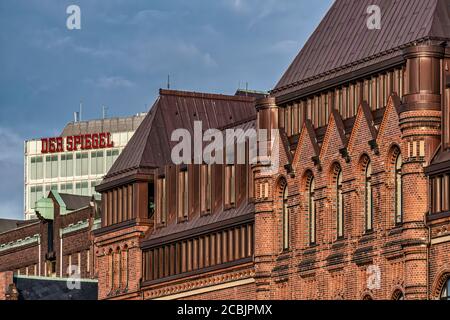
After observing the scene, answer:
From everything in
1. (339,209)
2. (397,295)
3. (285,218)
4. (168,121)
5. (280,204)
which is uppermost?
(168,121)

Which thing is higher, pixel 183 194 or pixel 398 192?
pixel 183 194

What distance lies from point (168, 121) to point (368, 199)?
3083 cm

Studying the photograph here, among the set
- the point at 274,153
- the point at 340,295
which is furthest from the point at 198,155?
the point at 340,295

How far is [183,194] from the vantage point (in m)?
120

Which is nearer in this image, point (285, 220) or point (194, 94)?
point (285, 220)

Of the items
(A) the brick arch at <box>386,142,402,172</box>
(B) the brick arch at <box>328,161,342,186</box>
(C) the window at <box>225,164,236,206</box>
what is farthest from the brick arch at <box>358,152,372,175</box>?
(C) the window at <box>225,164,236,206</box>

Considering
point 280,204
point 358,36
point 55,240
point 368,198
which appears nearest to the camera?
point 368,198

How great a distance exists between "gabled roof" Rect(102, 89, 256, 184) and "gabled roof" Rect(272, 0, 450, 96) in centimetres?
1836

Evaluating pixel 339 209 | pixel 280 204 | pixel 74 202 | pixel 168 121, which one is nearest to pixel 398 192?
pixel 339 209

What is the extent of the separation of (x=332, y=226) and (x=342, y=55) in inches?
317

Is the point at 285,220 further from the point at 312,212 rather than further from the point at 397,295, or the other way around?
the point at 397,295

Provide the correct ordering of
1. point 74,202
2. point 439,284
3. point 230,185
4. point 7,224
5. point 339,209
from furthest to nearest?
point 7,224, point 74,202, point 230,185, point 339,209, point 439,284
